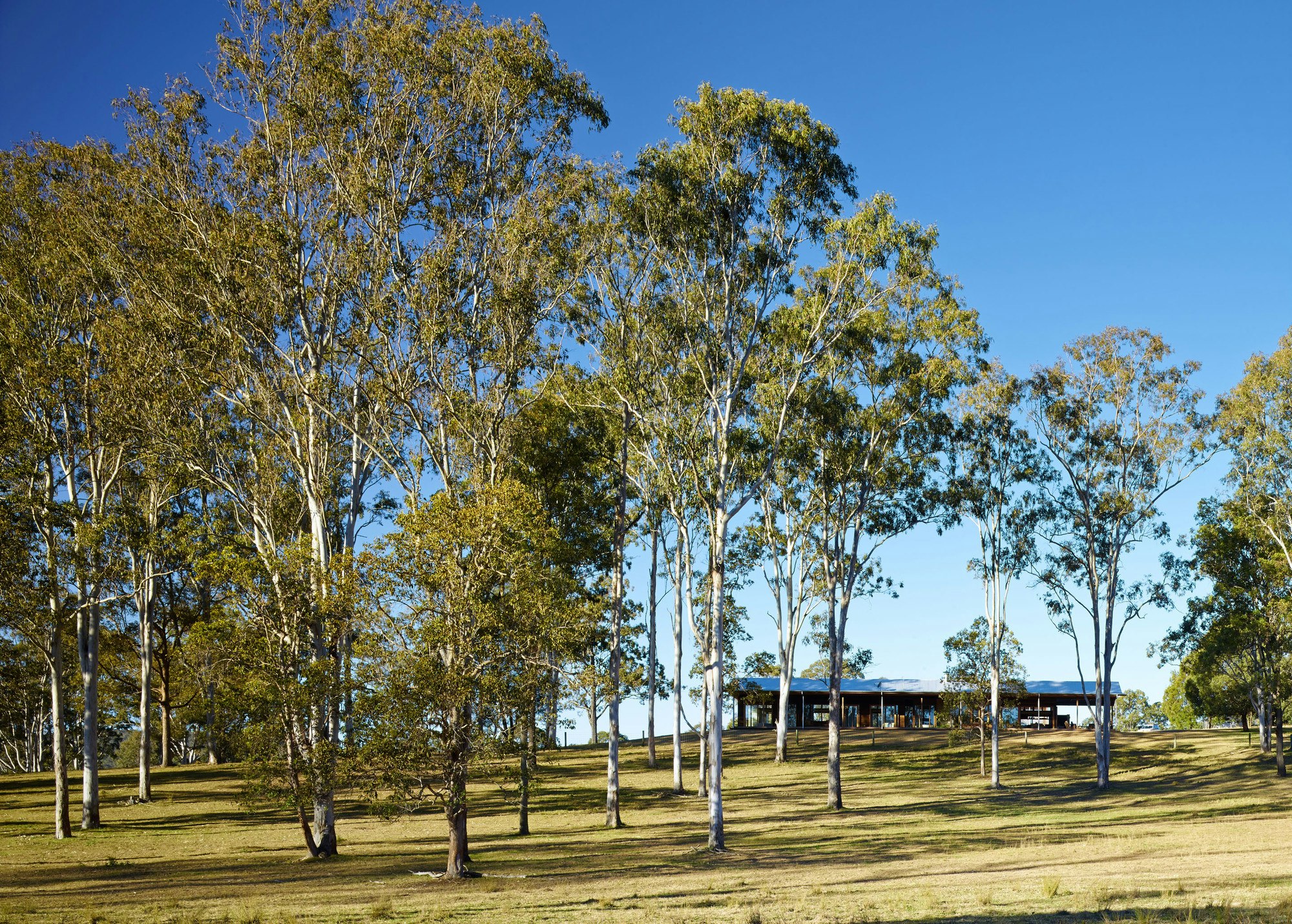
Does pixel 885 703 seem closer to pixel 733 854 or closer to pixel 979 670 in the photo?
pixel 979 670

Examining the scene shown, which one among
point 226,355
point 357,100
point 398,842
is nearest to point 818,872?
point 398,842

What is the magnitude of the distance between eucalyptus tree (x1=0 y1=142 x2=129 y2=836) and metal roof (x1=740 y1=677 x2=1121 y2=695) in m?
44.2

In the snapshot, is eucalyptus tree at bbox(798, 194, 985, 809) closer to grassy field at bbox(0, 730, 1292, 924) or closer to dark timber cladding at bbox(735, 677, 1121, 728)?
grassy field at bbox(0, 730, 1292, 924)

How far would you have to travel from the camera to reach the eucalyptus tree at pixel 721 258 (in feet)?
87.6

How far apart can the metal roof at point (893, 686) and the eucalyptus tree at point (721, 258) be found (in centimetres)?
3943

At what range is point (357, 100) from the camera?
2648 centimetres

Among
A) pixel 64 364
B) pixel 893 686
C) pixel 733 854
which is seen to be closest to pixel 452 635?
pixel 733 854

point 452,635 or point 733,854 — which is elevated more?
point 452,635

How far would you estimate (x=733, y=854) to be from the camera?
77.5ft

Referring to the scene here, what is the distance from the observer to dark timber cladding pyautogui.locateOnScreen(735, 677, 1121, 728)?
6706 centimetres

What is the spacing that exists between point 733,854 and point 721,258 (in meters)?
16.0

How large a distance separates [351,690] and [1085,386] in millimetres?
35103

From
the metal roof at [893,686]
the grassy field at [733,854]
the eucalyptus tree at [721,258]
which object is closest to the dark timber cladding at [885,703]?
the metal roof at [893,686]

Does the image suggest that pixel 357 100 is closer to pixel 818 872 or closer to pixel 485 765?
pixel 485 765
